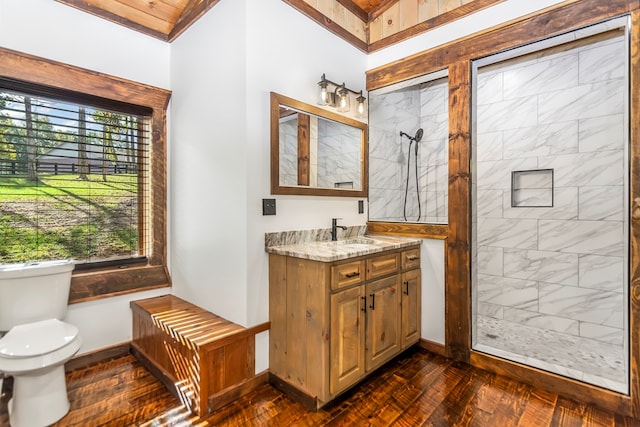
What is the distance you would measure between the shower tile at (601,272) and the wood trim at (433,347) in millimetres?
1374

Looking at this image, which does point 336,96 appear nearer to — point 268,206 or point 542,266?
point 268,206

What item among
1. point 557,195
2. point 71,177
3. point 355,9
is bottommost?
point 557,195

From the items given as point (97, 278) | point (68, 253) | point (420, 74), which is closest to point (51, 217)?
point (68, 253)

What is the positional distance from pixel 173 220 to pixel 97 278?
0.69 m

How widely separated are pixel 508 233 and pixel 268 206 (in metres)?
2.41

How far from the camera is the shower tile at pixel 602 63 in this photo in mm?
2547

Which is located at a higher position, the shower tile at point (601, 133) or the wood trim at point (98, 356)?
the shower tile at point (601, 133)

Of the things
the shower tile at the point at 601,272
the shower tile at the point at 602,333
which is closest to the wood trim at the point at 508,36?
the shower tile at the point at 601,272

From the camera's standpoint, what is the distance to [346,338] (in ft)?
6.23

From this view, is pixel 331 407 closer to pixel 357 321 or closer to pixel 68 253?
pixel 357 321

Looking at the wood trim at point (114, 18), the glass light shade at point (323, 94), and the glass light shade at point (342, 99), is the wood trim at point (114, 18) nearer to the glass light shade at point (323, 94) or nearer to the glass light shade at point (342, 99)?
the glass light shade at point (323, 94)

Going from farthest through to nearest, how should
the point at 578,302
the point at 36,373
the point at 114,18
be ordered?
the point at 578,302, the point at 114,18, the point at 36,373

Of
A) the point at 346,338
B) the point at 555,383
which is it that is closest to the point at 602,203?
the point at 555,383

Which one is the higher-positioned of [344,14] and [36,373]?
[344,14]
